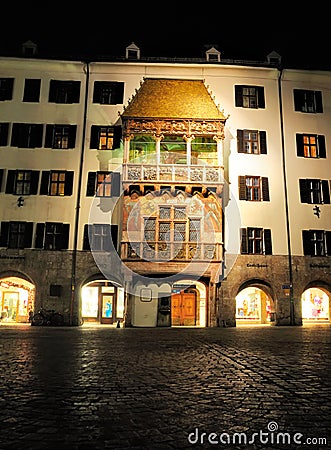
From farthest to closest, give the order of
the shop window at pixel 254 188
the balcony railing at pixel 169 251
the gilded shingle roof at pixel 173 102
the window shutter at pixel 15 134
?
1. the window shutter at pixel 15 134
2. the shop window at pixel 254 188
3. the gilded shingle roof at pixel 173 102
4. the balcony railing at pixel 169 251

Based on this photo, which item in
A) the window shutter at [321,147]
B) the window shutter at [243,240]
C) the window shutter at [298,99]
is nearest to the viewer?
the window shutter at [243,240]

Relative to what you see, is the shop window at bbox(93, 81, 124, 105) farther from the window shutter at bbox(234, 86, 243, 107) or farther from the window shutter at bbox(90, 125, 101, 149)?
the window shutter at bbox(234, 86, 243, 107)

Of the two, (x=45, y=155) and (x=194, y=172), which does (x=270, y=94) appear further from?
(x=45, y=155)

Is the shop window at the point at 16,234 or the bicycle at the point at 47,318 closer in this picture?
the bicycle at the point at 47,318

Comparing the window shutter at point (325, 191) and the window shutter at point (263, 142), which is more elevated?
the window shutter at point (263, 142)

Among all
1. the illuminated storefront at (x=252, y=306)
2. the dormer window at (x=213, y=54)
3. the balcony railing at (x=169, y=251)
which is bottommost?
the illuminated storefront at (x=252, y=306)

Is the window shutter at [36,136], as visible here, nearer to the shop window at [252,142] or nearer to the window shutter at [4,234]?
the window shutter at [4,234]

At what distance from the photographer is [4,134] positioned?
93.2 feet

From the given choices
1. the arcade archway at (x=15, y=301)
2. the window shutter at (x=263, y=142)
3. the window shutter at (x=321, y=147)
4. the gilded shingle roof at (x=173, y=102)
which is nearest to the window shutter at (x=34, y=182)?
the arcade archway at (x=15, y=301)

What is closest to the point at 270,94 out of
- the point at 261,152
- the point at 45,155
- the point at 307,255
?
the point at 261,152

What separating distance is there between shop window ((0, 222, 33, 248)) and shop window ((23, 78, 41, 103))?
8856mm

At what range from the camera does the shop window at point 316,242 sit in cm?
2777

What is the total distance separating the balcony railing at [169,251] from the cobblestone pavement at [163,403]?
16.2 meters

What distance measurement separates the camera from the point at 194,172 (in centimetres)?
2653
